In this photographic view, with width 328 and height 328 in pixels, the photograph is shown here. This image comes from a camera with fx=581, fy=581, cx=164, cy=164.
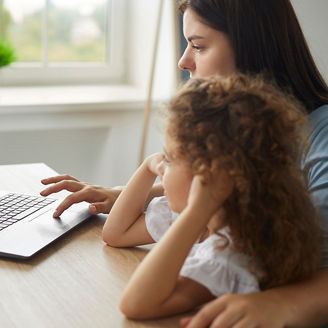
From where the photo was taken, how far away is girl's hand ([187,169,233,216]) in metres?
0.73

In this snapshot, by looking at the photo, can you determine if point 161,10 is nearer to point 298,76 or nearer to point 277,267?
point 298,76

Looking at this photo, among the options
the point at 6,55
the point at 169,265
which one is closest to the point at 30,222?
the point at 169,265

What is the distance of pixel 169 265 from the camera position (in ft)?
2.43

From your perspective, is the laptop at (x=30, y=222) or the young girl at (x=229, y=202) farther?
the laptop at (x=30, y=222)

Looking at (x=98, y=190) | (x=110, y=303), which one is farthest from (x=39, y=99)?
(x=110, y=303)

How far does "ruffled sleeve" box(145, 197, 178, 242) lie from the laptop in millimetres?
167

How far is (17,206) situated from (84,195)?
14 centimetres

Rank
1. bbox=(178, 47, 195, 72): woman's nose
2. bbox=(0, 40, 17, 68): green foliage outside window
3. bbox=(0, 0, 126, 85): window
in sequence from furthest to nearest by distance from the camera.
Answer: bbox=(0, 0, 126, 85): window → bbox=(0, 40, 17, 68): green foliage outside window → bbox=(178, 47, 195, 72): woman's nose

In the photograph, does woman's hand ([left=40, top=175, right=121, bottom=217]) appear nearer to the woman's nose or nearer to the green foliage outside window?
the woman's nose

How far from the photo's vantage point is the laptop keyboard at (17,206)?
112 cm

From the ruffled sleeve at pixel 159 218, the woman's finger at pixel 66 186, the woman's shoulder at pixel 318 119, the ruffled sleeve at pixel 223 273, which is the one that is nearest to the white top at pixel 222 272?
the ruffled sleeve at pixel 223 273

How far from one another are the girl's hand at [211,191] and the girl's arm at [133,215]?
29 centimetres

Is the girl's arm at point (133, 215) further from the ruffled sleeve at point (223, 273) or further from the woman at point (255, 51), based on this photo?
the ruffled sleeve at point (223, 273)

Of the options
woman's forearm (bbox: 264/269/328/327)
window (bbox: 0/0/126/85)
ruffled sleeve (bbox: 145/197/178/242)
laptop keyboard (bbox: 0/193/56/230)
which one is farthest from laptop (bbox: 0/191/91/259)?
window (bbox: 0/0/126/85)
